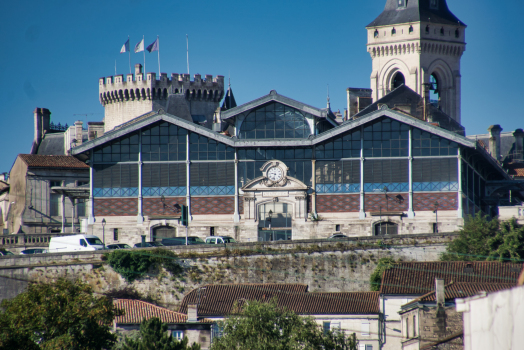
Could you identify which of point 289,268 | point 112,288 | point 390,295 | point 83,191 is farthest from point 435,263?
point 83,191

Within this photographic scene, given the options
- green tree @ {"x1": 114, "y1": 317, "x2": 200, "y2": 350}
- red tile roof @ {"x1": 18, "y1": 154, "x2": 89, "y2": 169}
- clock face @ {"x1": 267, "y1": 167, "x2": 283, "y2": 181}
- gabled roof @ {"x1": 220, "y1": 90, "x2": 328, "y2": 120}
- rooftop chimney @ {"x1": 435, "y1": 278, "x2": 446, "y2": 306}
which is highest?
gabled roof @ {"x1": 220, "y1": 90, "x2": 328, "y2": 120}

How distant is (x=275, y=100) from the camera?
6300cm

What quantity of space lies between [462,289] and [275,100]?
2037cm

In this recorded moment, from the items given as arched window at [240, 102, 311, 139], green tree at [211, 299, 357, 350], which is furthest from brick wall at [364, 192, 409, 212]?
green tree at [211, 299, 357, 350]

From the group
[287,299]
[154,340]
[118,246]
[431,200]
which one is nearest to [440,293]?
[287,299]

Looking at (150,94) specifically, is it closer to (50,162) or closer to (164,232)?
(50,162)

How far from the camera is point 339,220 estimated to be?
2467 inches

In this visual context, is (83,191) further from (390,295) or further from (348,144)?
(390,295)

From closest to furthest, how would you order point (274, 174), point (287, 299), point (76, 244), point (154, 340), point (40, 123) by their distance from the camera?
point (154, 340) → point (287, 299) → point (76, 244) → point (274, 174) → point (40, 123)

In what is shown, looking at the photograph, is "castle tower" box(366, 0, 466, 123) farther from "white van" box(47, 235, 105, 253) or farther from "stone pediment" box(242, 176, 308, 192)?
"white van" box(47, 235, 105, 253)

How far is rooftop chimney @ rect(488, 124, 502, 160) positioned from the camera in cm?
8381

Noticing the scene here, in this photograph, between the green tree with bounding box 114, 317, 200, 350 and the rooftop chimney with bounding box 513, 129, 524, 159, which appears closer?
the green tree with bounding box 114, 317, 200, 350

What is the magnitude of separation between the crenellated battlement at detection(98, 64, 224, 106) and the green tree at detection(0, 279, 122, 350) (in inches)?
1703

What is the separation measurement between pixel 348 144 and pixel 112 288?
17157 millimetres
